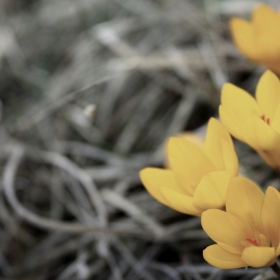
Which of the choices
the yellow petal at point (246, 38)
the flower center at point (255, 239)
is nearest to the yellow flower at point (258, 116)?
the flower center at point (255, 239)

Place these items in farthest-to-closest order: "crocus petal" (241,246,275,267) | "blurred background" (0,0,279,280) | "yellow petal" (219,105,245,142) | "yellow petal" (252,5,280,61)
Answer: "blurred background" (0,0,279,280) → "yellow petal" (252,5,280,61) → "yellow petal" (219,105,245,142) → "crocus petal" (241,246,275,267)

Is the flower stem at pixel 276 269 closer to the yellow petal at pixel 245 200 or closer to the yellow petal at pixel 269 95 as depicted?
the yellow petal at pixel 245 200

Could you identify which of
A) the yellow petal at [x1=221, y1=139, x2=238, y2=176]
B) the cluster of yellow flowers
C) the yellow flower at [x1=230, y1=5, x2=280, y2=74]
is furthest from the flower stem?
the yellow flower at [x1=230, y1=5, x2=280, y2=74]

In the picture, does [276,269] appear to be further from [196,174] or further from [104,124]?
[104,124]

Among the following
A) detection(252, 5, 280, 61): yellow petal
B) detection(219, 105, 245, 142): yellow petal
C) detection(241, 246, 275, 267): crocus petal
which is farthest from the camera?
detection(252, 5, 280, 61): yellow petal

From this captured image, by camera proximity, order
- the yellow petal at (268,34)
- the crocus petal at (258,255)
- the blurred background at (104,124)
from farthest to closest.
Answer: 1. the blurred background at (104,124)
2. the yellow petal at (268,34)
3. the crocus petal at (258,255)

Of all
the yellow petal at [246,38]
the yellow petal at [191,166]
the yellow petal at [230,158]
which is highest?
the yellow petal at [246,38]

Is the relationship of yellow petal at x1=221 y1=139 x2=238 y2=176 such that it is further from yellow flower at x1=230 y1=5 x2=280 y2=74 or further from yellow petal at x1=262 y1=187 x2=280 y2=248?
yellow flower at x1=230 y1=5 x2=280 y2=74

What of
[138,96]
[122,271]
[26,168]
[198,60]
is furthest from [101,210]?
Answer: [198,60]

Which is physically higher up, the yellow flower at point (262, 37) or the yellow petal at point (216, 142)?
the yellow flower at point (262, 37)
